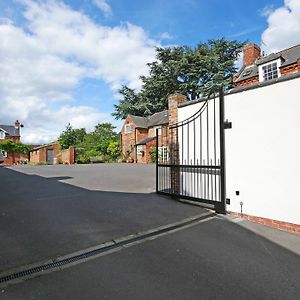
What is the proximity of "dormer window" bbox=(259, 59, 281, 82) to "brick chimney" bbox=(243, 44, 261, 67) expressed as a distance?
13.5 ft

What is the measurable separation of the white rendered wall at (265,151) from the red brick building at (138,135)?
Answer: 79.7 ft

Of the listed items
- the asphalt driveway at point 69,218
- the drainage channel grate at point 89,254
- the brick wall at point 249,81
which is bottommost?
the drainage channel grate at point 89,254

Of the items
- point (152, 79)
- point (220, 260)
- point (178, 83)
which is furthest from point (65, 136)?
point (220, 260)

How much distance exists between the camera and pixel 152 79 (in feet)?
124

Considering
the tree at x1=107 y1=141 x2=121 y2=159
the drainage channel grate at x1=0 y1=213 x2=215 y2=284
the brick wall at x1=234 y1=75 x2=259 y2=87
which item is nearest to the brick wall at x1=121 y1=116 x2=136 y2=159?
the tree at x1=107 y1=141 x2=121 y2=159

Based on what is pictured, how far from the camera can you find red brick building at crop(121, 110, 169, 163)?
31250mm

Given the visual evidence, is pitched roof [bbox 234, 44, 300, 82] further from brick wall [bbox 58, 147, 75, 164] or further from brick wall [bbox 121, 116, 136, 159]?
brick wall [bbox 58, 147, 75, 164]

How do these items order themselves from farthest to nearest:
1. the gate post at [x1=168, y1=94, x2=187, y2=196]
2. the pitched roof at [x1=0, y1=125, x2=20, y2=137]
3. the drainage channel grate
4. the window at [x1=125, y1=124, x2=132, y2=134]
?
the pitched roof at [x1=0, y1=125, x2=20, y2=137]
the window at [x1=125, y1=124, x2=132, y2=134]
the gate post at [x1=168, y1=94, x2=187, y2=196]
the drainage channel grate

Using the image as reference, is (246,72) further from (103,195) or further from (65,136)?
(65,136)

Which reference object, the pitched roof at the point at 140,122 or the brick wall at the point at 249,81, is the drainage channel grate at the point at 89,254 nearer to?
the brick wall at the point at 249,81

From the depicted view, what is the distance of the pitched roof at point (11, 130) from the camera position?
46756 millimetres

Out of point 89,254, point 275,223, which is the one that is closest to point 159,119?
point 275,223

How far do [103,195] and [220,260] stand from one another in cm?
507

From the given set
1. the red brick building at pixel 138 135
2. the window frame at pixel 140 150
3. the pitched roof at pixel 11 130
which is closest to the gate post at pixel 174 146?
the red brick building at pixel 138 135
